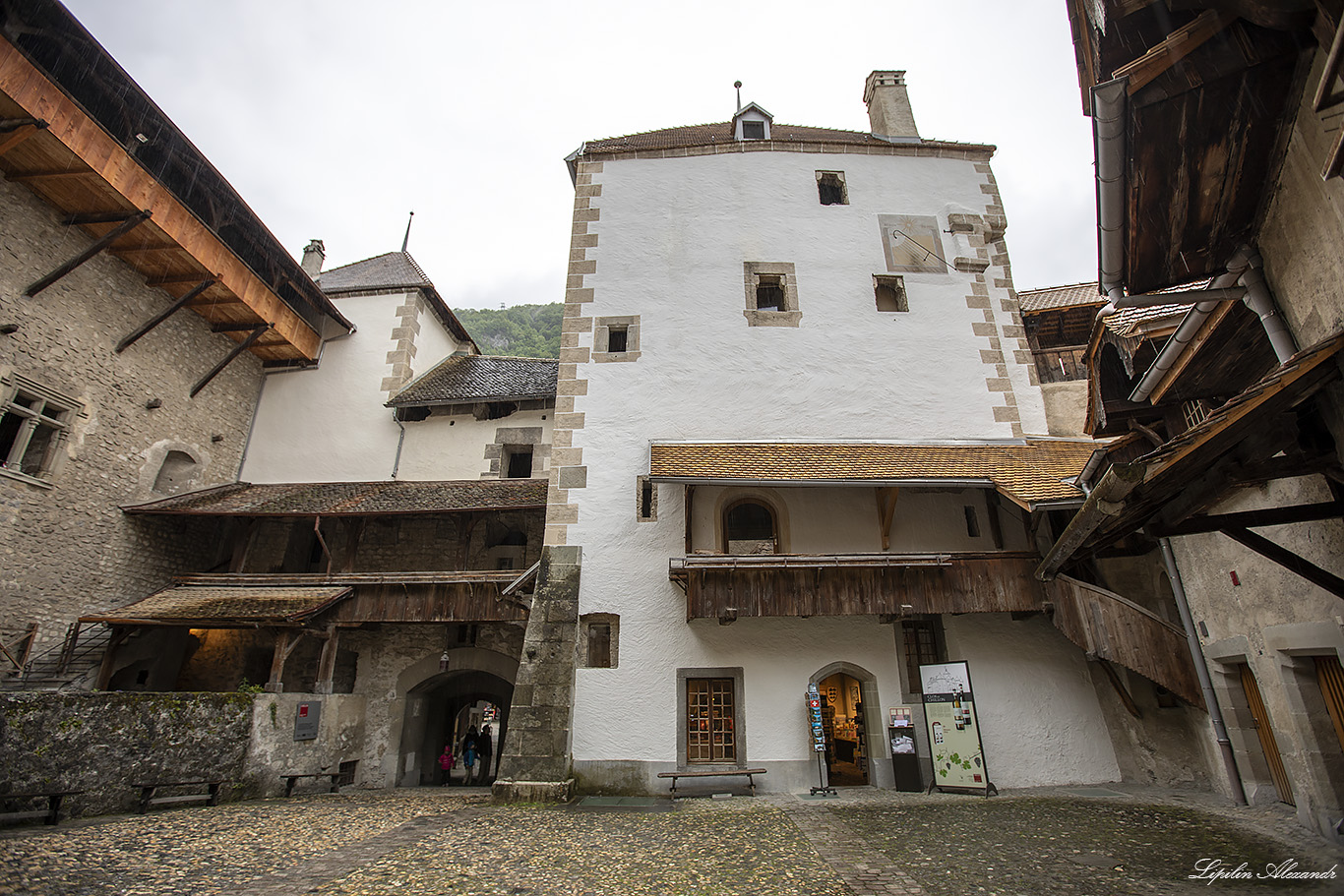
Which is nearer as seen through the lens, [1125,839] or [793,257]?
[1125,839]

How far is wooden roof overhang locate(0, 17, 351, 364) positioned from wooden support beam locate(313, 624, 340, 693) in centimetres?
733

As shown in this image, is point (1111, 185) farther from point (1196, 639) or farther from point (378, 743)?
point (378, 743)

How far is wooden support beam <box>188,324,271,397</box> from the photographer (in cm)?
1388

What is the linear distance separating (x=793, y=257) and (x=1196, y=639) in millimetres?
8686

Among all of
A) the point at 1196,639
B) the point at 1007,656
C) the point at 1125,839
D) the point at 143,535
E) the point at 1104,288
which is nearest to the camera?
the point at 1104,288

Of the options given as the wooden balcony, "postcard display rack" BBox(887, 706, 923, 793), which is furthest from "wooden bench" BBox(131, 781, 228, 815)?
"postcard display rack" BBox(887, 706, 923, 793)

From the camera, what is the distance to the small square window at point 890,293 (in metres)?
12.3

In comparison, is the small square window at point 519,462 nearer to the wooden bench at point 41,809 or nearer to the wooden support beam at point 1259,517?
the wooden bench at point 41,809

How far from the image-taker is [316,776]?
10.0 metres

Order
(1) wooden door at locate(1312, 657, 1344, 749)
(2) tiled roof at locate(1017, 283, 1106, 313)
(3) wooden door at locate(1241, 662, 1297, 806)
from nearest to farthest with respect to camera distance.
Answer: (1) wooden door at locate(1312, 657, 1344, 749) < (3) wooden door at locate(1241, 662, 1297, 806) < (2) tiled roof at locate(1017, 283, 1106, 313)

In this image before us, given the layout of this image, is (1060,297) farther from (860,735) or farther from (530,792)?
(530,792)

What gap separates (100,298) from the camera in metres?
12.1

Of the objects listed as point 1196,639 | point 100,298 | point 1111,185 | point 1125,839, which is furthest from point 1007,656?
point 100,298

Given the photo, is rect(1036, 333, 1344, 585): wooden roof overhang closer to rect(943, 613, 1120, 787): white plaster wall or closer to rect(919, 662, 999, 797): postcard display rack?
rect(919, 662, 999, 797): postcard display rack
